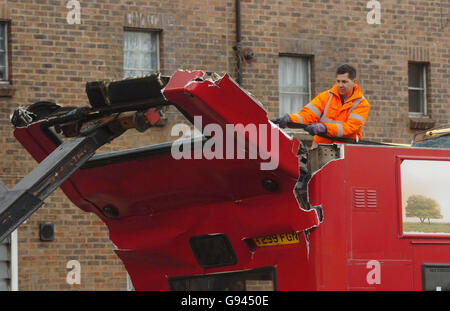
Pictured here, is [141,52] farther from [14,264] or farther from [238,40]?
[14,264]

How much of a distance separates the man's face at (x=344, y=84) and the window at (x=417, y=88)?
33.8 ft

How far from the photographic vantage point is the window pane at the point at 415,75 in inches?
674

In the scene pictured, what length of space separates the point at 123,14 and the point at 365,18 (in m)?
4.29

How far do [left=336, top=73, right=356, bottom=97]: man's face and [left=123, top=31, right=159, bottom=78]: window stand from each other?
8.35m

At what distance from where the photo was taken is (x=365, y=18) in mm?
16562

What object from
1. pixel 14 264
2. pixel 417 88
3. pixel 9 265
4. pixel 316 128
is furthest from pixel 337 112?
pixel 417 88

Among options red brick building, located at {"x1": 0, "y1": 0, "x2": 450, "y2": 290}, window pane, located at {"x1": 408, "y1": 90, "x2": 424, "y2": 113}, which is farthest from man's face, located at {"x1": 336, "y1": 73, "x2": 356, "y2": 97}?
window pane, located at {"x1": 408, "y1": 90, "x2": 424, "y2": 113}

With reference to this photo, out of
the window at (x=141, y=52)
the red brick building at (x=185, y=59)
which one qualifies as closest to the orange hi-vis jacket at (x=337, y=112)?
the red brick building at (x=185, y=59)

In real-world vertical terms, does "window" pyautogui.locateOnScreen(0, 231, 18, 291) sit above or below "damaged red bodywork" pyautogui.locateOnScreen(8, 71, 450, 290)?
below

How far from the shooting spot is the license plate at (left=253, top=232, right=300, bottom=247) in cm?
592

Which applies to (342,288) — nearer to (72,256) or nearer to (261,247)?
(261,247)

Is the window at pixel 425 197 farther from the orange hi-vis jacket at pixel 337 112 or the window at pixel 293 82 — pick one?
the window at pixel 293 82

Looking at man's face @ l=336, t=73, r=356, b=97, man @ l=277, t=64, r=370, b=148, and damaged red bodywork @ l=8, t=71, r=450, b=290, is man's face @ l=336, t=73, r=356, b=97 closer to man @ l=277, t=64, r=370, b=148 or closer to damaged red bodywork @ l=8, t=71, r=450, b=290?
man @ l=277, t=64, r=370, b=148

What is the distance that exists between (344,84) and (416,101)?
410 inches
